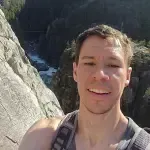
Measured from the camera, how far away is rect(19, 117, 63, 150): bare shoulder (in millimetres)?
1764

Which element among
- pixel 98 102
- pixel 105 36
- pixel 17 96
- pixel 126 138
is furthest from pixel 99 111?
pixel 17 96

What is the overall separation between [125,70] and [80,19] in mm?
38927

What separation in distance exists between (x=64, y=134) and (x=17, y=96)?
1.29m

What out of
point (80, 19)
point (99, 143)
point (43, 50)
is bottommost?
point (43, 50)

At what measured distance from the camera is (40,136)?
1790 millimetres

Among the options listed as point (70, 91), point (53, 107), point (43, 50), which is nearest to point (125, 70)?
point (53, 107)

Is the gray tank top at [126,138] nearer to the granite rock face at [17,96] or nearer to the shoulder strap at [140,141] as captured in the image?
the shoulder strap at [140,141]

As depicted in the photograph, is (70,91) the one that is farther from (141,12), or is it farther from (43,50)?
(43,50)

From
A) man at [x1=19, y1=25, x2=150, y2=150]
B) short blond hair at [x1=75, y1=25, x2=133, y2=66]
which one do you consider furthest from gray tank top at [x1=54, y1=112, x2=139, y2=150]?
short blond hair at [x1=75, y1=25, x2=133, y2=66]

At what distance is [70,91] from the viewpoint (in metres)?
14.4

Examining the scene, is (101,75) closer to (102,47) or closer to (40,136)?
(102,47)

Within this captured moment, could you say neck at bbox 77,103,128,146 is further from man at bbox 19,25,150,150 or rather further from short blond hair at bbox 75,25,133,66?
short blond hair at bbox 75,25,133,66

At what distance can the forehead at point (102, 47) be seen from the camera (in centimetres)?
169

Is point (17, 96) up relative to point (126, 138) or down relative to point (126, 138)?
down
